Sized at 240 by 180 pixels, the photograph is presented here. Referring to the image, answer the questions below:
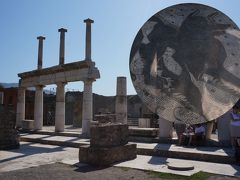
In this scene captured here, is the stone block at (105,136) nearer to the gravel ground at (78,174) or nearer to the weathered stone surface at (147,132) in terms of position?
the gravel ground at (78,174)

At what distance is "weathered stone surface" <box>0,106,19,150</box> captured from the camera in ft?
42.7

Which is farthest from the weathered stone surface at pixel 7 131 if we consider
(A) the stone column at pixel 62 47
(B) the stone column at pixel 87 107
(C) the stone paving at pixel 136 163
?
(A) the stone column at pixel 62 47

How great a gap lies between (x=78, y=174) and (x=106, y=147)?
1758 millimetres

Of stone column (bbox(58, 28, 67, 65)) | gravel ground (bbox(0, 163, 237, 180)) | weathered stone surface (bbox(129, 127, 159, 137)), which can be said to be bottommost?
gravel ground (bbox(0, 163, 237, 180))

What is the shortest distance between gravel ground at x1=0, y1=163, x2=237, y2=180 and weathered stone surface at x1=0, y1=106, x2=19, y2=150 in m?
5.11

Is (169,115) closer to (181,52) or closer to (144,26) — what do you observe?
(181,52)

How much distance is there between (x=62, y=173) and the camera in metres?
7.75

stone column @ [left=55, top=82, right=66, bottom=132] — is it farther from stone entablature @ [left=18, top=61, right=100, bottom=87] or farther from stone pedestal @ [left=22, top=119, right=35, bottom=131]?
stone pedestal @ [left=22, top=119, right=35, bottom=131]

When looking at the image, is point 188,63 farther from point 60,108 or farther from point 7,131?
point 60,108

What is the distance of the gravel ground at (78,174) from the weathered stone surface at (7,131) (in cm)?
511

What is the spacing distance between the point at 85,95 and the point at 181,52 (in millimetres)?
7628

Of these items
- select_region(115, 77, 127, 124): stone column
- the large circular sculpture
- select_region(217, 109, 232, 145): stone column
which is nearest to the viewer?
the large circular sculpture

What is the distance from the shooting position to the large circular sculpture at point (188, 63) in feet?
34.6

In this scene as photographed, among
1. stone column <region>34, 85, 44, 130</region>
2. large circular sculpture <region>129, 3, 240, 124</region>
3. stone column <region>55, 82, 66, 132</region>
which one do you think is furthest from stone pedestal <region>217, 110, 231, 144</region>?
stone column <region>34, 85, 44, 130</region>
